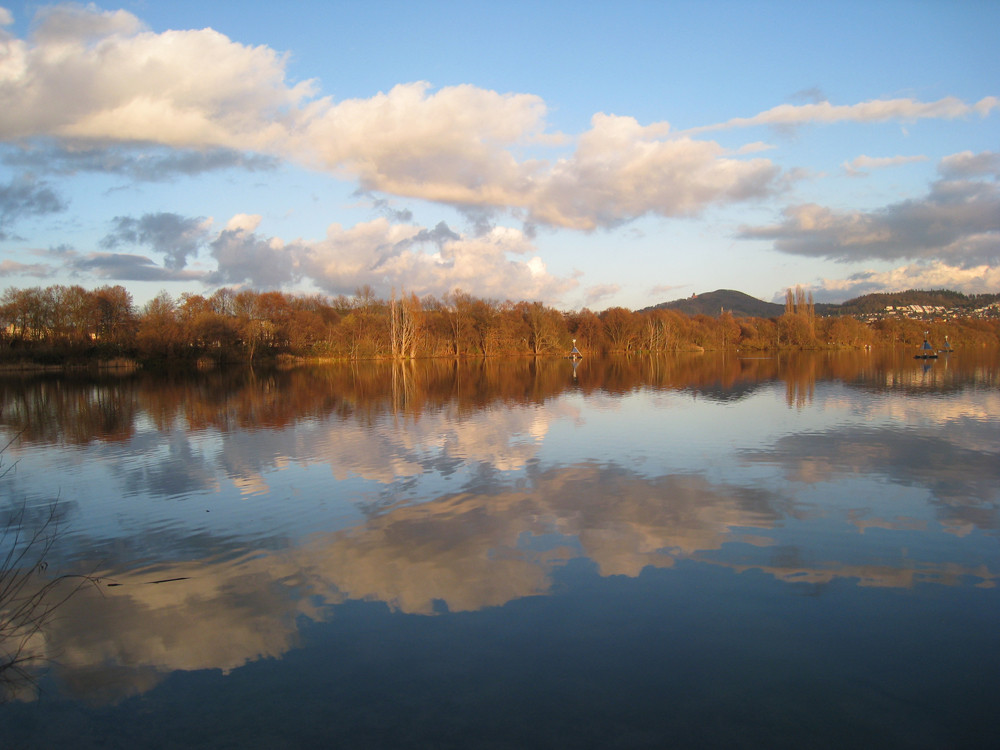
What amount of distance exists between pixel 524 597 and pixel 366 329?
72149 mm

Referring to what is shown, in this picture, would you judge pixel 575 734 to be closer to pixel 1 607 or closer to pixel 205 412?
pixel 1 607

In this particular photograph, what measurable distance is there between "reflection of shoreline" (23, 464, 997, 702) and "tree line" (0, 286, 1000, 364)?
6062 centimetres

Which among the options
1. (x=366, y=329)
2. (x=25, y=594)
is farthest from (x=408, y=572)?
(x=366, y=329)

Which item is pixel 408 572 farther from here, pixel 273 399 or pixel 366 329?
pixel 366 329

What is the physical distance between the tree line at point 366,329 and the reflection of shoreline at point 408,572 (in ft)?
199

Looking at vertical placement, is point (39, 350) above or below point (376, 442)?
above

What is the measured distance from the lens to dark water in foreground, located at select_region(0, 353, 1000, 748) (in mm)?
3994

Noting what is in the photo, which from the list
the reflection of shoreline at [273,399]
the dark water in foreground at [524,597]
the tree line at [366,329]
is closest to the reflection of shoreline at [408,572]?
the dark water in foreground at [524,597]

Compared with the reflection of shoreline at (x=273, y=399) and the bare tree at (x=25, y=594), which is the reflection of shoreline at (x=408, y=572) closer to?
the bare tree at (x=25, y=594)

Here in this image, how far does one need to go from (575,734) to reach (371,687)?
149 centimetres

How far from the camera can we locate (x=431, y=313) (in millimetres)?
86875

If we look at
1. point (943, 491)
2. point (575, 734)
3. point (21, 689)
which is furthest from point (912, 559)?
point (21, 689)

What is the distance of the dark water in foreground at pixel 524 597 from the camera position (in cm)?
399

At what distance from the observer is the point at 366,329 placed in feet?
248
